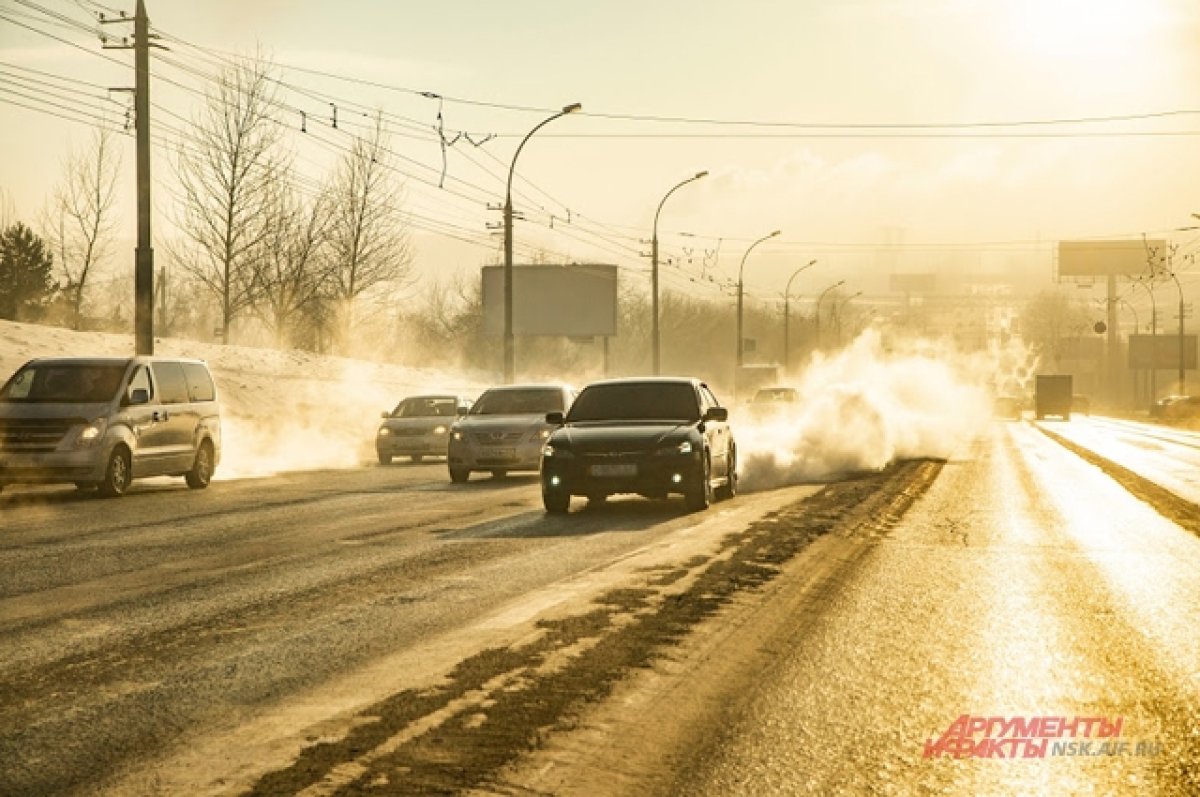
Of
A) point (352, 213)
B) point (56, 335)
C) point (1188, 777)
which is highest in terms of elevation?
point (352, 213)

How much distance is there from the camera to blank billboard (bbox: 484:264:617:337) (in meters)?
80.8

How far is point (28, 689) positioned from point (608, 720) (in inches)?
111

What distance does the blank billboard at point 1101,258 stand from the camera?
144625 millimetres

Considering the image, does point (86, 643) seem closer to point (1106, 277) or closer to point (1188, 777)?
point (1188, 777)

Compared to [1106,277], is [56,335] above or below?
below

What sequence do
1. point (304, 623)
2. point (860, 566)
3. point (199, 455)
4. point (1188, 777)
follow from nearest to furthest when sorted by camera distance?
1. point (1188, 777)
2. point (304, 623)
3. point (860, 566)
4. point (199, 455)

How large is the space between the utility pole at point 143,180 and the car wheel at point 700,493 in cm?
1360

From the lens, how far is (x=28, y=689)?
7.36m

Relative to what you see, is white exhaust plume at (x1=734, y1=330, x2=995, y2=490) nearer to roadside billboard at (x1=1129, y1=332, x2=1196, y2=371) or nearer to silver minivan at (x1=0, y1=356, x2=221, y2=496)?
silver minivan at (x1=0, y1=356, x2=221, y2=496)

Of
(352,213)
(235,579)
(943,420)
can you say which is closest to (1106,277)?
(352,213)

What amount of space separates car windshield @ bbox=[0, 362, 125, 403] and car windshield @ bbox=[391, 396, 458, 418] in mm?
11926

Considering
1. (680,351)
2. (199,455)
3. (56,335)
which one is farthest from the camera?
(680,351)

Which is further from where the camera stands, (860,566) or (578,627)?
(860,566)

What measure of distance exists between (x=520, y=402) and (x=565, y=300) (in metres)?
54.7
